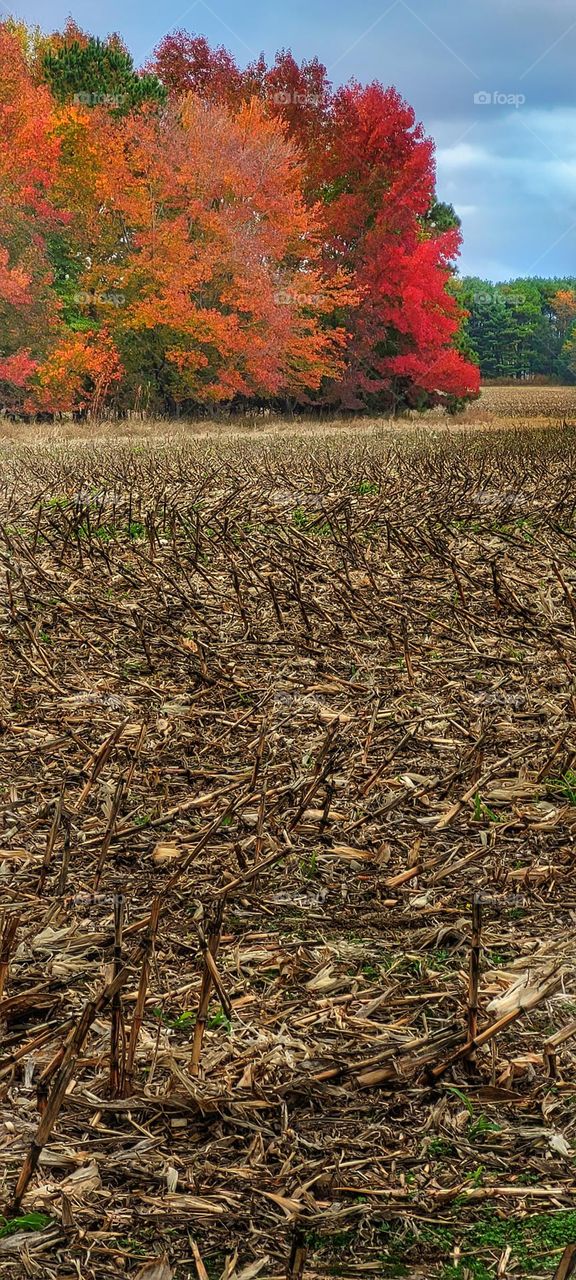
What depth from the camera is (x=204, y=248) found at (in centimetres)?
2780

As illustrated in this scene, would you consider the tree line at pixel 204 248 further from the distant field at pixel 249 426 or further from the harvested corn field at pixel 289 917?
the harvested corn field at pixel 289 917

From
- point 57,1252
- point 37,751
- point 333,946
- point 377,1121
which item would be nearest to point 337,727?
point 37,751

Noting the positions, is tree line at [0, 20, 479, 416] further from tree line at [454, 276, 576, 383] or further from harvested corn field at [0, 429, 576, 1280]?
tree line at [454, 276, 576, 383]

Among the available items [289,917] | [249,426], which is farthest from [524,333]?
[289,917]

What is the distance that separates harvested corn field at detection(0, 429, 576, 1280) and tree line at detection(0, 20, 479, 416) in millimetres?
19310

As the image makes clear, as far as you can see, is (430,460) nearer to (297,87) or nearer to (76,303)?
(76,303)

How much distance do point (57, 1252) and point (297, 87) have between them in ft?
120

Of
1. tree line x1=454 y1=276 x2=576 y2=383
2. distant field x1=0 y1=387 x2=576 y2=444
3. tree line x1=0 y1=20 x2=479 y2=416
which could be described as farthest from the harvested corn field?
tree line x1=454 y1=276 x2=576 y2=383

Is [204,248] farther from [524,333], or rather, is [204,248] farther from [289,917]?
[524,333]

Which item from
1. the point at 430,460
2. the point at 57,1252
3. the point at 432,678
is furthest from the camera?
the point at 430,460

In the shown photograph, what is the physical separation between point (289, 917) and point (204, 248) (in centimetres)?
2581

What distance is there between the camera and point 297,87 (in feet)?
114

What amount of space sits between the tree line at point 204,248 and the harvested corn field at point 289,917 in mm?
19310

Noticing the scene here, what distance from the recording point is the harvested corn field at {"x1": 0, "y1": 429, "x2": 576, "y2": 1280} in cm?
254
